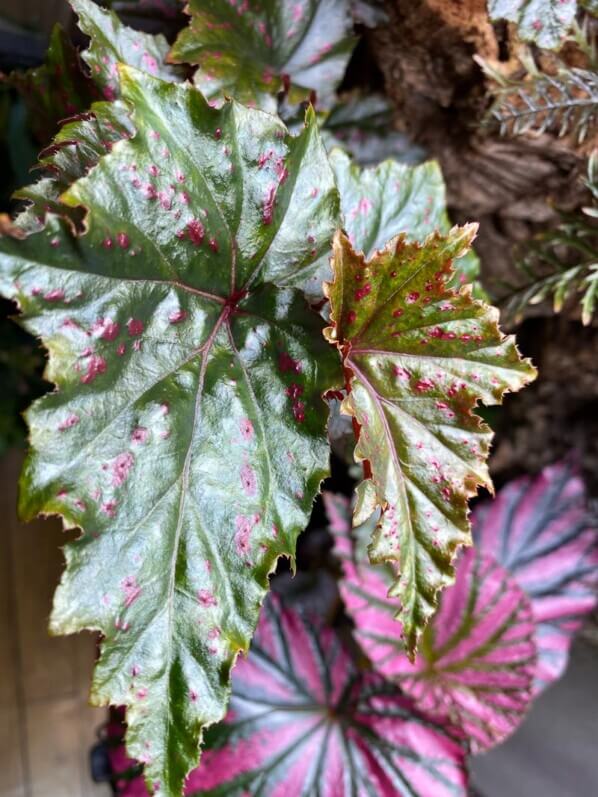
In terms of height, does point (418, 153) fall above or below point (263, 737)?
above

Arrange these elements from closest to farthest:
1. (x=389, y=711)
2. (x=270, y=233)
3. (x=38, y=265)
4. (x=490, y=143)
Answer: (x=38, y=265), (x=270, y=233), (x=490, y=143), (x=389, y=711)

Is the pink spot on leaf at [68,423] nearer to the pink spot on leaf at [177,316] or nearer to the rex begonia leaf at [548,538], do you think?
the pink spot on leaf at [177,316]

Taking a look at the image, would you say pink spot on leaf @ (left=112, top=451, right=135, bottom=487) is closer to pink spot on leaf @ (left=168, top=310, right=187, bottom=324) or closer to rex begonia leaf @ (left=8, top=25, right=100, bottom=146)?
pink spot on leaf @ (left=168, top=310, right=187, bottom=324)

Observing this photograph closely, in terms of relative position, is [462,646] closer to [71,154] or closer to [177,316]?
[177,316]

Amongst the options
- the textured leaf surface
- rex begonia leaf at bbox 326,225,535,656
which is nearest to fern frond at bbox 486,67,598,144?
the textured leaf surface

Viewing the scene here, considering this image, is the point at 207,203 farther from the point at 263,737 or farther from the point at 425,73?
the point at 263,737

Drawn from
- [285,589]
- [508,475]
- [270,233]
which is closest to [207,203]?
[270,233]

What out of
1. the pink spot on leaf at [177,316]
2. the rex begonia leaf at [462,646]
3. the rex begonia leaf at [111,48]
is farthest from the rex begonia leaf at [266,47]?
the rex begonia leaf at [462,646]
